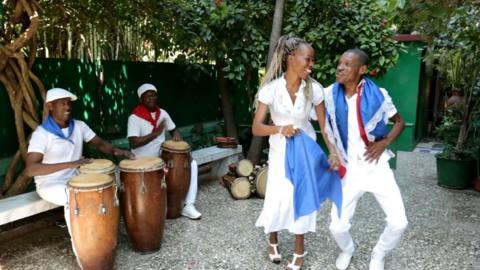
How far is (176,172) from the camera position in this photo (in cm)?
463

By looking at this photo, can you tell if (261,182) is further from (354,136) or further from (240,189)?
(354,136)

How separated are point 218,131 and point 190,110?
720mm

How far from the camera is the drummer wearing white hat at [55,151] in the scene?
11.5 feet

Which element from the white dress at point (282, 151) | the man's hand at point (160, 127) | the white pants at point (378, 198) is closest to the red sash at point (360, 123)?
the white pants at point (378, 198)

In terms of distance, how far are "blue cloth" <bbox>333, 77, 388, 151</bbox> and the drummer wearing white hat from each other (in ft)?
6.74

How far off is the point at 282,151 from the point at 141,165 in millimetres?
1206

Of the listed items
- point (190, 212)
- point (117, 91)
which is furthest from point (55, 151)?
point (117, 91)

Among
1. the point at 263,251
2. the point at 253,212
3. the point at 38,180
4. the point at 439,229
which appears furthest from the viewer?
the point at 253,212

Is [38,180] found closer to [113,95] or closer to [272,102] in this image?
[272,102]

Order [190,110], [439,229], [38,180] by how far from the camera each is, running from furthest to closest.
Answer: [190,110] → [439,229] → [38,180]

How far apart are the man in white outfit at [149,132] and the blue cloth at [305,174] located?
5.73 feet

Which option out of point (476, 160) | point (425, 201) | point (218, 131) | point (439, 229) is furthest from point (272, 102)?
point (218, 131)

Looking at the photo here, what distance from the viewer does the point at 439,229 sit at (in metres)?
4.71

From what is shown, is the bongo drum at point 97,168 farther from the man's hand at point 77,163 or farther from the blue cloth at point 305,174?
the blue cloth at point 305,174
